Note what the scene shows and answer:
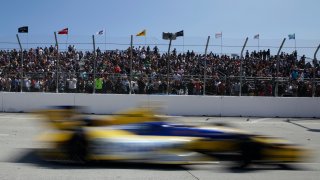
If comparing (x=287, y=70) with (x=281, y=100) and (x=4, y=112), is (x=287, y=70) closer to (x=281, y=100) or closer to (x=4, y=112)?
(x=281, y=100)

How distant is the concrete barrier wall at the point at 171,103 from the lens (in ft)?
66.8

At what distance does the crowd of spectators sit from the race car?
1220cm

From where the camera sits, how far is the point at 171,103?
2055cm

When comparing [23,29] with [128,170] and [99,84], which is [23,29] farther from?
[128,170]

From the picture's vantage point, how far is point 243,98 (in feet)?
67.6

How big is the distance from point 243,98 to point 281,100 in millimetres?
1738

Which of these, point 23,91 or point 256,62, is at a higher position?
point 256,62

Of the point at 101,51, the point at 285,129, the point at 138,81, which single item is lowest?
the point at 285,129

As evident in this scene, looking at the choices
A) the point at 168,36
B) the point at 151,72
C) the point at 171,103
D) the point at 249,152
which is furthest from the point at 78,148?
the point at 151,72

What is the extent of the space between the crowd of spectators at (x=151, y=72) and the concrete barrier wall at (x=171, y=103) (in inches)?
18.3

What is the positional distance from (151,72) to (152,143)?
13.6m

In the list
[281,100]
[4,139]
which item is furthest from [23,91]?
[281,100]

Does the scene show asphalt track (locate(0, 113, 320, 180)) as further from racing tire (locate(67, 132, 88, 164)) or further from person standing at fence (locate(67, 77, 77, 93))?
person standing at fence (locate(67, 77, 77, 93))

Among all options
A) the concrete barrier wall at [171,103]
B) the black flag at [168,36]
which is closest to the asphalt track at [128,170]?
the concrete barrier wall at [171,103]
